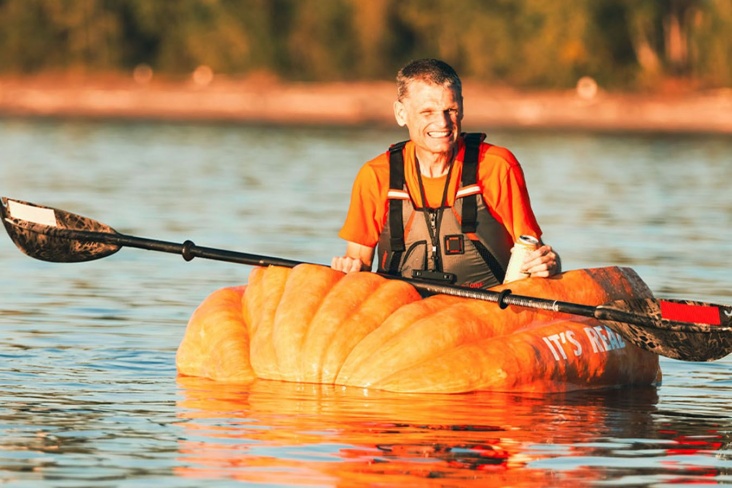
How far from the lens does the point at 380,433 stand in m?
8.30

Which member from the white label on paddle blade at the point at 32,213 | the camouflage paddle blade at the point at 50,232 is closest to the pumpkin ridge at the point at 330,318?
the camouflage paddle blade at the point at 50,232

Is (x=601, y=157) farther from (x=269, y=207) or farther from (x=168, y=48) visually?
(x=168, y=48)

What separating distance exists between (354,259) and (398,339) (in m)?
0.67

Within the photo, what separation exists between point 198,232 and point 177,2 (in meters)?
40.6

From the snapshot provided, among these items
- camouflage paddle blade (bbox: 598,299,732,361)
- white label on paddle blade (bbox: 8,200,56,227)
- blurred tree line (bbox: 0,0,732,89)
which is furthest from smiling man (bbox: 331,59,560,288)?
blurred tree line (bbox: 0,0,732,89)

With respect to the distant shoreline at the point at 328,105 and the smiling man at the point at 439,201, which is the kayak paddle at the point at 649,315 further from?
the distant shoreline at the point at 328,105

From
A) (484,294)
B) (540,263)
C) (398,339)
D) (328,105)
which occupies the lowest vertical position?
(398,339)

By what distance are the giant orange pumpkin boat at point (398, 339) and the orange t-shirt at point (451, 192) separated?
1.04ft

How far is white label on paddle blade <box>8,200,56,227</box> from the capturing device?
34.5ft

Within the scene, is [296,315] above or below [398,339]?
above

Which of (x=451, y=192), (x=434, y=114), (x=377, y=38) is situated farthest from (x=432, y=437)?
(x=377, y=38)

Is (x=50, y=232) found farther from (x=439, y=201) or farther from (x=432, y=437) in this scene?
(x=432, y=437)

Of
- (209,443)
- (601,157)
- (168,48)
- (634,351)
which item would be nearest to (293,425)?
(209,443)

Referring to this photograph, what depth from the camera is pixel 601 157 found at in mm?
36281
